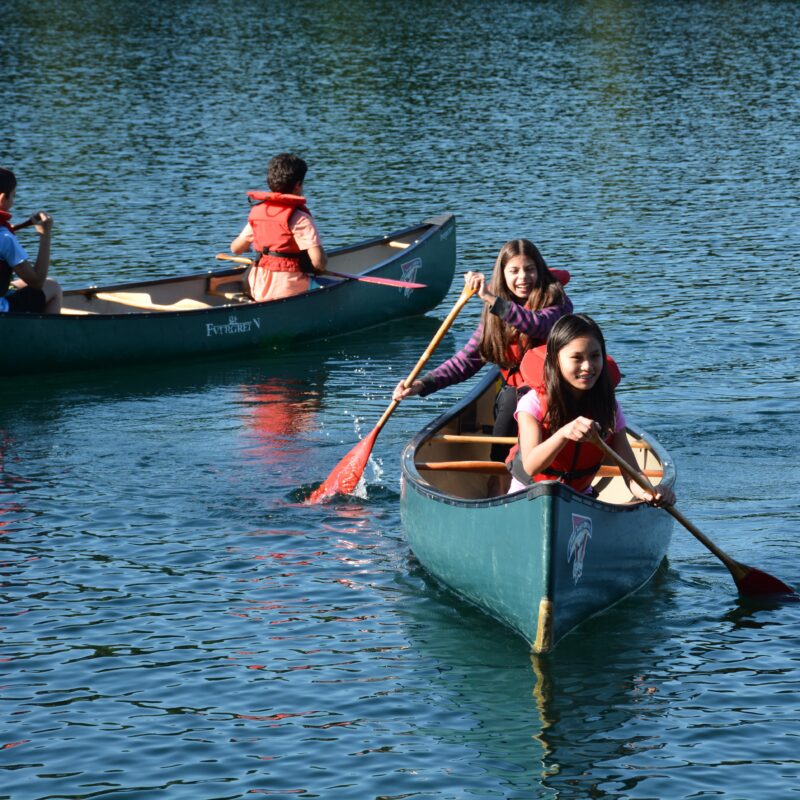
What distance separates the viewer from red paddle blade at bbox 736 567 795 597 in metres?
8.62

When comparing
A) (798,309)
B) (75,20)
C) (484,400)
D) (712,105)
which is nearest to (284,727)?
(484,400)

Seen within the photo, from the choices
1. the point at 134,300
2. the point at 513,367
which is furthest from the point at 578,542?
the point at 134,300

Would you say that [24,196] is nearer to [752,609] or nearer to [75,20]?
[752,609]

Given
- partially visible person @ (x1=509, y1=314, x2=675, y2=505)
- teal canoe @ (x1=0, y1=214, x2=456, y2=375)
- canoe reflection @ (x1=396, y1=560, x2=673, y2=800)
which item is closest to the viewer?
canoe reflection @ (x1=396, y1=560, x2=673, y2=800)

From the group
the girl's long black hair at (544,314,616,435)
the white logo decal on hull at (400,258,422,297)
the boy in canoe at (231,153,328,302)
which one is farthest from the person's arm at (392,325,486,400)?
the white logo decal on hull at (400,258,422,297)

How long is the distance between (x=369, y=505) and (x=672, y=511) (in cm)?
267

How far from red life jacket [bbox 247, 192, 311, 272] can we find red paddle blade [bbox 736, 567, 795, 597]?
625cm

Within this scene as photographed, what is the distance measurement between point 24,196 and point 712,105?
13.6 metres

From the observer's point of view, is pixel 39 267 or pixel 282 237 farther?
pixel 282 237

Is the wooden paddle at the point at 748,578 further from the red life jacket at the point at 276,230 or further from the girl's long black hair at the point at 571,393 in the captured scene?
→ the red life jacket at the point at 276,230

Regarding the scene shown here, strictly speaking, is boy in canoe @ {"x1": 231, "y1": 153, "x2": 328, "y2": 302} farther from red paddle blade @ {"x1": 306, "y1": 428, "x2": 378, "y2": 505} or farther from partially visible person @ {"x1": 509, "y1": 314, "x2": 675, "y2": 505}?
partially visible person @ {"x1": 509, "y1": 314, "x2": 675, "y2": 505}

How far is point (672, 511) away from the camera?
826 cm

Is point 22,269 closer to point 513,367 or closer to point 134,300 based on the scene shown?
point 134,300

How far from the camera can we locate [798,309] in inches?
630
